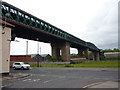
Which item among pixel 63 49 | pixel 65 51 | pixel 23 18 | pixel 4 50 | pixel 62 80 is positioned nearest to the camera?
pixel 62 80

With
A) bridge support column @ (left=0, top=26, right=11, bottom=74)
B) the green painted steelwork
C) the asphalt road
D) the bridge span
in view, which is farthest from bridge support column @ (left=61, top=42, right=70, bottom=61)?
the asphalt road

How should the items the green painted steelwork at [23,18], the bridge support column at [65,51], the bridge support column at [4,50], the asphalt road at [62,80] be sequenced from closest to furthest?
the asphalt road at [62,80] < the bridge support column at [4,50] < the green painted steelwork at [23,18] < the bridge support column at [65,51]

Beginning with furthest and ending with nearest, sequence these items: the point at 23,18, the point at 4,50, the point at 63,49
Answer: the point at 63,49 → the point at 23,18 → the point at 4,50

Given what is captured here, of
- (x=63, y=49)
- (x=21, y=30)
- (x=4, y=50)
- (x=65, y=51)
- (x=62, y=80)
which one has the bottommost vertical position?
(x=62, y=80)

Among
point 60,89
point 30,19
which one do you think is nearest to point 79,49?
point 30,19

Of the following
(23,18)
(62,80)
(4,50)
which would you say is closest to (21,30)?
(23,18)

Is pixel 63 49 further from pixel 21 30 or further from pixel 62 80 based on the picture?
pixel 62 80

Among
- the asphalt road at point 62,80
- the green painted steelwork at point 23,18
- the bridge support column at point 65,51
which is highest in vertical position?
the green painted steelwork at point 23,18

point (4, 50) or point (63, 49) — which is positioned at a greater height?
point (63, 49)

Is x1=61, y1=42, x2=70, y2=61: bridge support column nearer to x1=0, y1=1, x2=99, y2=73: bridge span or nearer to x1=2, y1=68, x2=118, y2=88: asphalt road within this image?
x1=0, y1=1, x2=99, y2=73: bridge span


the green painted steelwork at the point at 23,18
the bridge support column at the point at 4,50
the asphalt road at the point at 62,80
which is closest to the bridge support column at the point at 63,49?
the green painted steelwork at the point at 23,18

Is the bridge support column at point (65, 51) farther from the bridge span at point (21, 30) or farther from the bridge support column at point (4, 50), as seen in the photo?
the bridge support column at point (4, 50)

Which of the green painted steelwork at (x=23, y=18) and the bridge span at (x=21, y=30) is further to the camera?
the green painted steelwork at (x=23, y=18)

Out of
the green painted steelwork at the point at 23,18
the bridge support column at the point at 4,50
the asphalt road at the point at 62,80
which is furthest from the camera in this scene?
the green painted steelwork at the point at 23,18
